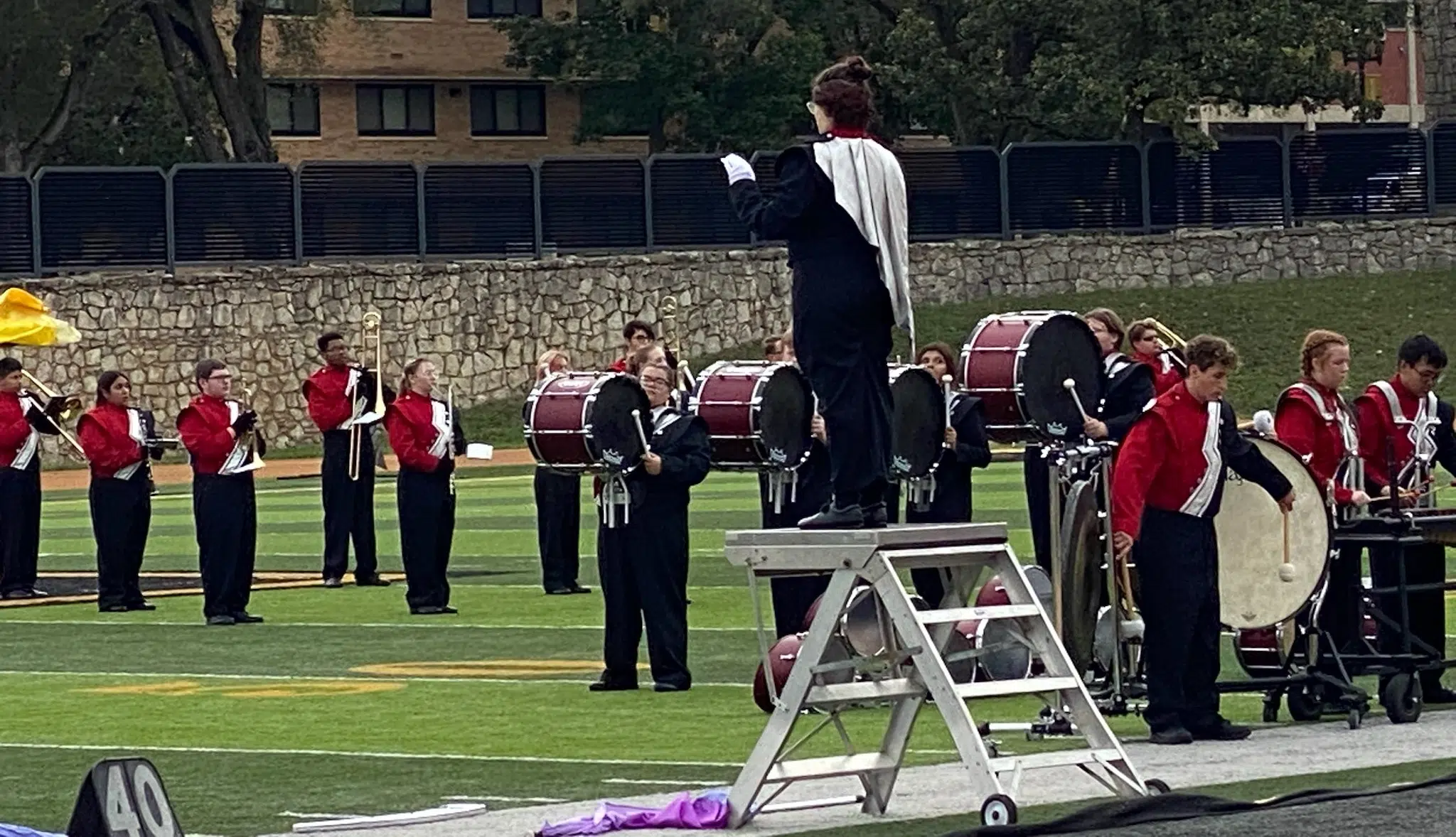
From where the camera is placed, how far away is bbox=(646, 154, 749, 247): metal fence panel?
163ft

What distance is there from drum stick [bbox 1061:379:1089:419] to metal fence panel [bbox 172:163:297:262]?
32199 millimetres

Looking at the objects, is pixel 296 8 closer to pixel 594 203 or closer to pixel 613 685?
pixel 594 203

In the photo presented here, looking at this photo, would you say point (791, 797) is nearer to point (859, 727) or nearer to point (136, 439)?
point (859, 727)

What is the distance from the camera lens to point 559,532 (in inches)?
933

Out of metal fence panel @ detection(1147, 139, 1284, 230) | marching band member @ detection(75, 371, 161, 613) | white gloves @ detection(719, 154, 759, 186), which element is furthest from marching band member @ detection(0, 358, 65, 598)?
metal fence panel @ detection(1147, 139, 1284, 230)

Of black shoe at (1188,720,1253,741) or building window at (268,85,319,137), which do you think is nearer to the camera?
black shoe at (1188,720,1253,741)

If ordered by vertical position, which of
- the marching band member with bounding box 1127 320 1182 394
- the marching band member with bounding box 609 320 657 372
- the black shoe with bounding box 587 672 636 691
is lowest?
the black shoe with bounding box 587 672 636 691

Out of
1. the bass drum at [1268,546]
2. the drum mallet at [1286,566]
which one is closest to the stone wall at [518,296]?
the bass drum at [1268,546]

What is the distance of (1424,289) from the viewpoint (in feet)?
165

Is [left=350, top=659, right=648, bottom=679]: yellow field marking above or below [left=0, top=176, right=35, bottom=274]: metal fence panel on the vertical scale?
below

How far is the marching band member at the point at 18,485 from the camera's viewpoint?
993 inches

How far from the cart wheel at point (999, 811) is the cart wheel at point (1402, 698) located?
4127mm

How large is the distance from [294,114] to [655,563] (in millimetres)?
55110

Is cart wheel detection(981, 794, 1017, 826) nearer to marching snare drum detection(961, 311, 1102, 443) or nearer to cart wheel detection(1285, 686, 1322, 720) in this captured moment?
cart wheel detection(1285, 686, 1322, 720)
